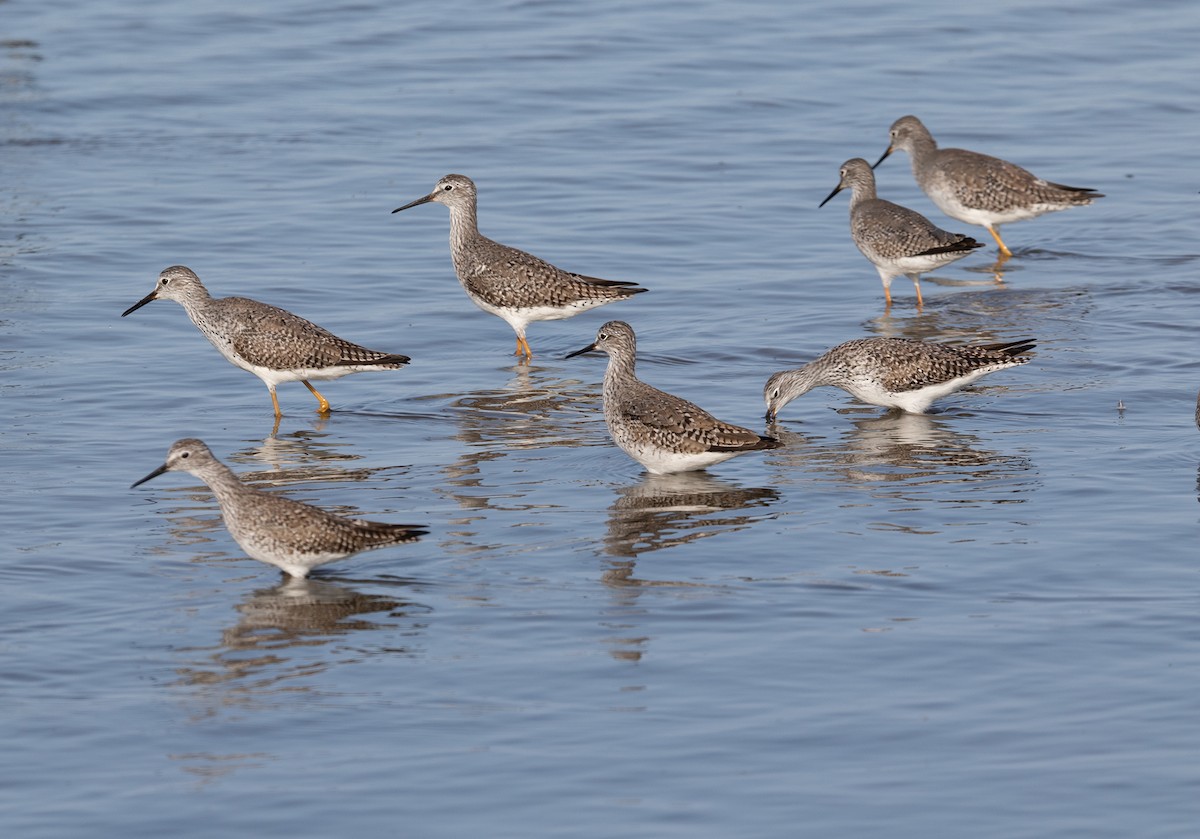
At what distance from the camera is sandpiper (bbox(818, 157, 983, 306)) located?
59.5ft

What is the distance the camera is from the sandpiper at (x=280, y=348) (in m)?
14.8

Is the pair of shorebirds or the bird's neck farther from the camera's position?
the bird's neck

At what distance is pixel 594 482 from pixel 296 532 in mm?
2885

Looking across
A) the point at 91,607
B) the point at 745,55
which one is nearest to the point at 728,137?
the point at 745,55

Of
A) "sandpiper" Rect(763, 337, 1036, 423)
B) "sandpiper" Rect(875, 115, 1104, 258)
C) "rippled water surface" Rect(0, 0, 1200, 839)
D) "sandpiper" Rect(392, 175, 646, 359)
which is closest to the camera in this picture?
"rippled water surface" Rect(0, 0, 1200, 839)

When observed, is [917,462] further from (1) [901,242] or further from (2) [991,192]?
(2) [991,192]

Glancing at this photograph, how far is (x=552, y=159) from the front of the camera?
23875 mm

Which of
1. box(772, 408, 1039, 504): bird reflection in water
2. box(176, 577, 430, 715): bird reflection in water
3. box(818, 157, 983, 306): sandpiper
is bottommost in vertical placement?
box(176, 577, 430, 715): bird reflection in water

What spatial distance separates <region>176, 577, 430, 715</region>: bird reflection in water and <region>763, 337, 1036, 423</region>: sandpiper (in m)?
4.76

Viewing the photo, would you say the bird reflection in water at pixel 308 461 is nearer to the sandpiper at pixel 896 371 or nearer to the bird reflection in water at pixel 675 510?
the bird reflection in water at pixel 675 510

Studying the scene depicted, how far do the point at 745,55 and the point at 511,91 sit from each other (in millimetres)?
4060

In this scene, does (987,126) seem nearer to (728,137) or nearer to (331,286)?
(728,137)

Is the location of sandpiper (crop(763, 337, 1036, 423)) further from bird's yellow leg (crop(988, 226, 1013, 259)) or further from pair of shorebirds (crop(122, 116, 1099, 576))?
bird's yellow leg (crop(988, 226, 1013, 259))

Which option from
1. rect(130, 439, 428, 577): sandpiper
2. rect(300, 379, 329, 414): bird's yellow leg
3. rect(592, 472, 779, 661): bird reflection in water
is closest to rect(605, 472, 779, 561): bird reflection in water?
rect(592, 472, 779, 661): bird reflection in water
